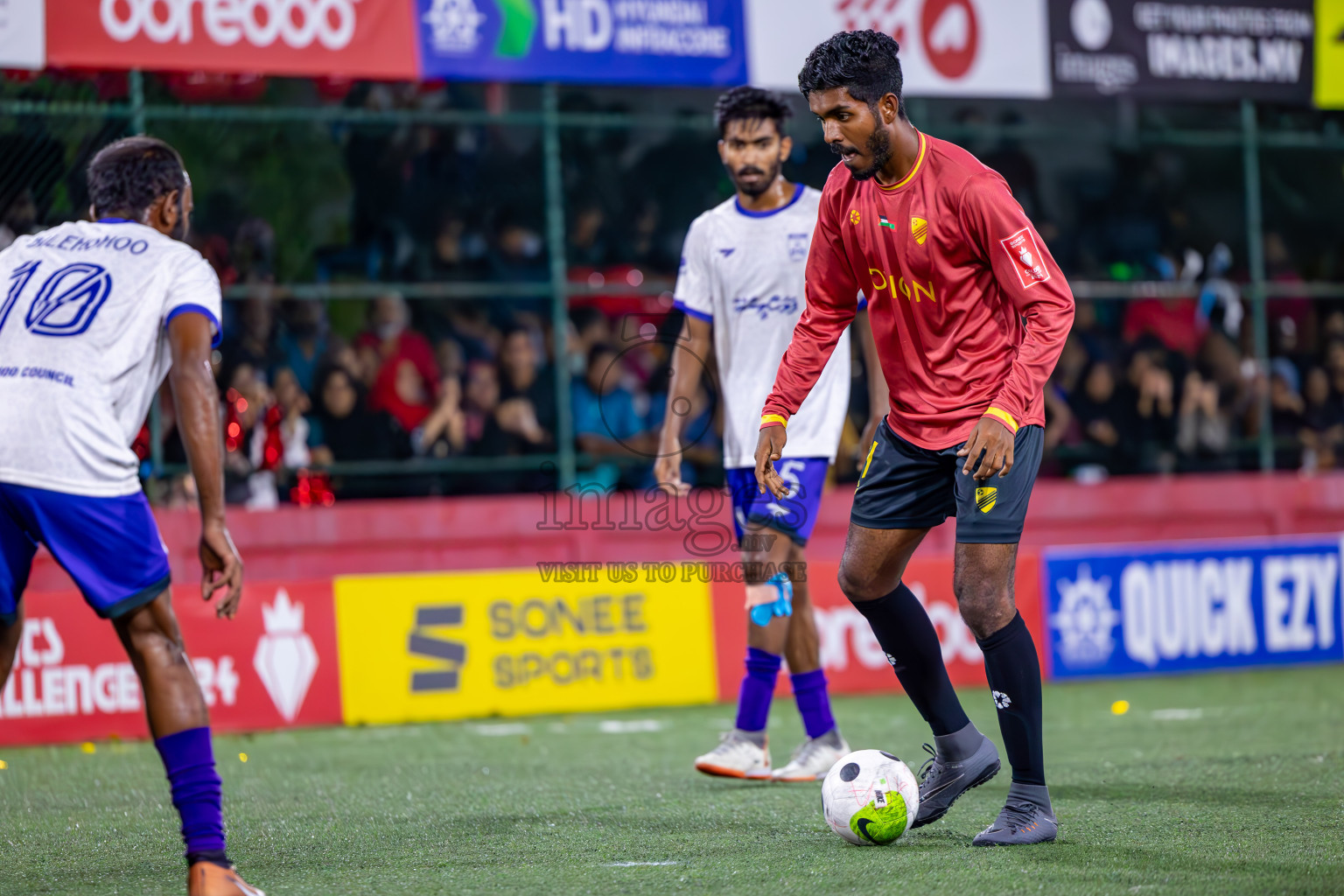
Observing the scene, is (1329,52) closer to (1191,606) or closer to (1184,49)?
(1184,49)

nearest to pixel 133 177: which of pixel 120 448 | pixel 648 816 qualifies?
pixel 120 448

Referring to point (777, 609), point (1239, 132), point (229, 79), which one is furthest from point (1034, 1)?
point (777, 609)

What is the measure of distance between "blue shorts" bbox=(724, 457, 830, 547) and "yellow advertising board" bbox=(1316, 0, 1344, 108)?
8301 mm

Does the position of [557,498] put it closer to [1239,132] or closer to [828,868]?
[828,868]

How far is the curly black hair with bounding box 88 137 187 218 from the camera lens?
164 inches

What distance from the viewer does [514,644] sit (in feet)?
30.9

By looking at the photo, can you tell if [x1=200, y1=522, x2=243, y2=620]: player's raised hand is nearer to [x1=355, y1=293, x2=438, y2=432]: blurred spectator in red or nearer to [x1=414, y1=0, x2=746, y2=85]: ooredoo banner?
[x1=414, y1=0, x2=746, y2=85]: ooredoo banner

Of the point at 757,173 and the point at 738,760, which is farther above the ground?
the point at 757,173

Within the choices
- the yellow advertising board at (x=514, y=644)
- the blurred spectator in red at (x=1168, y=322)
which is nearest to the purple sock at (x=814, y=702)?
the yellow advertising board at (x=514, y=644)

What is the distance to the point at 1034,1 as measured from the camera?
1198 cm

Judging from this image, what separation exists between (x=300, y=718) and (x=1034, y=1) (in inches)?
286

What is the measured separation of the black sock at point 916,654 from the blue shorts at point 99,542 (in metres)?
2.11

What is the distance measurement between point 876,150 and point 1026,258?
1.76 ft

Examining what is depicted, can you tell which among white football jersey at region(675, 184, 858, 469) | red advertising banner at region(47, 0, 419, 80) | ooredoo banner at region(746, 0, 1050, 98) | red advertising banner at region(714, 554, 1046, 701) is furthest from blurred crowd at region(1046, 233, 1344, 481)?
white football jersey at region(675, 184, 858, 469)
